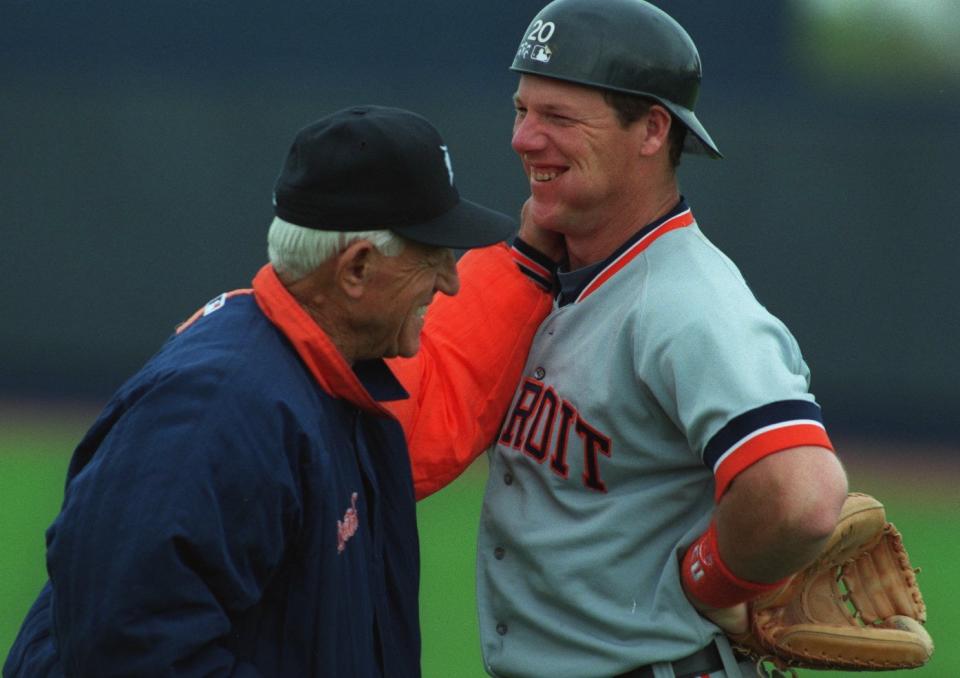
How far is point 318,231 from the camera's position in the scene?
2.21m

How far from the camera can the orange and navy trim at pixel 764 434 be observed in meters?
2.32

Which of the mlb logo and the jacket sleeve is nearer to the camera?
the jacket sleeve

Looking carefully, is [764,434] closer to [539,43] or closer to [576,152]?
[576,152]

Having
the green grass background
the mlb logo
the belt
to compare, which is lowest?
the green grass background

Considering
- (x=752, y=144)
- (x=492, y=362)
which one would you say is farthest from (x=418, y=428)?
(x=752, y=144)

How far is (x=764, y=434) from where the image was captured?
232cm

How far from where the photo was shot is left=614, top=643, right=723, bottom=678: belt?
263cm

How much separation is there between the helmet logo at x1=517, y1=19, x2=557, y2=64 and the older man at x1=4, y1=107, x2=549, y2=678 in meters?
0.44

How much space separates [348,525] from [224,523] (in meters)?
0.30

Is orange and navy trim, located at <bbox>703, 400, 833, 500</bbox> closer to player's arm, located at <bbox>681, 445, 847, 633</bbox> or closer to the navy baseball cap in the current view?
player's arm, located at <bbox>681, 445, 847, 633</bbox>

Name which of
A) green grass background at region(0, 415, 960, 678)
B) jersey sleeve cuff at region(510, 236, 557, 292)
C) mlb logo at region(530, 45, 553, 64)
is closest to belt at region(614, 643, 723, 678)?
jersey sleeve cuff at region(510, 236, 557, 292)

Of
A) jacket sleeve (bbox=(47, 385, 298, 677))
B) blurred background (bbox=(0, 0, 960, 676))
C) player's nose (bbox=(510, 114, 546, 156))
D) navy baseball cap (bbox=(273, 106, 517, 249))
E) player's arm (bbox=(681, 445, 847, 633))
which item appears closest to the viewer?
jacket sleeve (bbox=(47, 385, 298, 677))

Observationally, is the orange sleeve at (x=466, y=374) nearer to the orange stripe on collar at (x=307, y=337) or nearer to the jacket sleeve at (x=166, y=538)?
the orange stripe on collar at (x=307, y=337)

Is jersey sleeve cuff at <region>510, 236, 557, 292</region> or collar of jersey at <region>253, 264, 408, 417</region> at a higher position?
collar of jersey at <region>253, 264, 408, 417</region>
